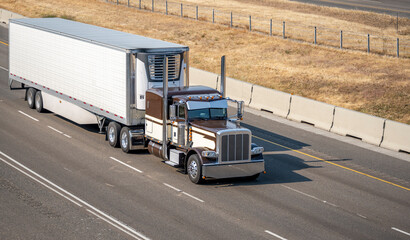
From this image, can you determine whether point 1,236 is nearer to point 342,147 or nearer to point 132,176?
point 132,176

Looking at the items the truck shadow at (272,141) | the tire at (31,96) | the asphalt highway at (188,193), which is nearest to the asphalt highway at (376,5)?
the truck shadow at (272,141)

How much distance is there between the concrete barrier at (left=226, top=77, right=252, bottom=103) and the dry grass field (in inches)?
198

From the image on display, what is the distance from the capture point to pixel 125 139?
24203 mm

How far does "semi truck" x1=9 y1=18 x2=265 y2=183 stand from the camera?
2059 cm

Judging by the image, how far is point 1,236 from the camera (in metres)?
16.1

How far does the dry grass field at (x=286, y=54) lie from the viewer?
119 ft

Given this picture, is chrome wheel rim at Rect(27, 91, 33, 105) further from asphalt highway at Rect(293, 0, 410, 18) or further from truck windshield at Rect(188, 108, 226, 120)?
Answer: asphalt highway at Rect(293, 0, 410, 18)

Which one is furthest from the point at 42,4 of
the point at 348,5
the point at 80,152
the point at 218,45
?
the point at 80,152

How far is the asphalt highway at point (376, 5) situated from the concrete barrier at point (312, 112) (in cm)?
3481

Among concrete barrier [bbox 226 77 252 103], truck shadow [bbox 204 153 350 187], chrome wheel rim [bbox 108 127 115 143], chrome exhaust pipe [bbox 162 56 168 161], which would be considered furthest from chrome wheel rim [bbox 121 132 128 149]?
concrete barrier [bbox 226 77 252 103]

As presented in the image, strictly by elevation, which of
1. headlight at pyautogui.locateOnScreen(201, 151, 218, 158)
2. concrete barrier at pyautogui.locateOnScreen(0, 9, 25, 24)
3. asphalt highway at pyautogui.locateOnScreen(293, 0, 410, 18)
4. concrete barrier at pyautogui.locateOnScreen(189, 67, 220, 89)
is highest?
asphalt highway at pyautogui.locateOnScreen(293, 0, 410, 18)

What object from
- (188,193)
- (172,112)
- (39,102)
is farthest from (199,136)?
(39,102)

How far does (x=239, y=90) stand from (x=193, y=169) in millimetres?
14348

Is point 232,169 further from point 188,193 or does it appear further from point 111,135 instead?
point 111,135
